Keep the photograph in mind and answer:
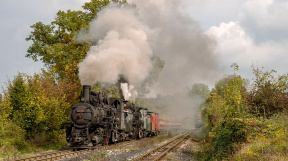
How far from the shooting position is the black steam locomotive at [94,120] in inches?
627

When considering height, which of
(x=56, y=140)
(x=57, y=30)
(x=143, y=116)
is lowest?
(x=56, y=140)

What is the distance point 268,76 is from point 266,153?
5.84 meters

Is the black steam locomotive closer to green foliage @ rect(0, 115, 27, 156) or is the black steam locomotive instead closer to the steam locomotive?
the steam locomotive

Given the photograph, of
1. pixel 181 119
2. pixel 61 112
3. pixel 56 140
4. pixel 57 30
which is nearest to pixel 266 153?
pixel 61 112

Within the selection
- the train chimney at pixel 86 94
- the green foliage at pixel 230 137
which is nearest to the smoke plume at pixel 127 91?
the train chimney at pixel 86 94

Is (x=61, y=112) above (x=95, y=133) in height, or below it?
above

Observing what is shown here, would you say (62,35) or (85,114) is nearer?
(85,114)

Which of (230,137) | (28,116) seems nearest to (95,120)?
(28,116)

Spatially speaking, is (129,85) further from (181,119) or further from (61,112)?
(181,119)

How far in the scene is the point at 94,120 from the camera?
52.4 ft

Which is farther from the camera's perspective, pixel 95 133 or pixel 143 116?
pixel 143 116

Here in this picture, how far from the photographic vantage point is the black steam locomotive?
15.9 meters

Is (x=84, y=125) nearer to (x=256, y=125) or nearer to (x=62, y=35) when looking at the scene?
(x=256, y=125)

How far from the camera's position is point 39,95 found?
63.2 ft
